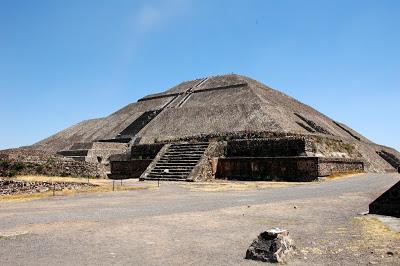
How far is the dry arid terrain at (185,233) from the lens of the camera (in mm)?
5695

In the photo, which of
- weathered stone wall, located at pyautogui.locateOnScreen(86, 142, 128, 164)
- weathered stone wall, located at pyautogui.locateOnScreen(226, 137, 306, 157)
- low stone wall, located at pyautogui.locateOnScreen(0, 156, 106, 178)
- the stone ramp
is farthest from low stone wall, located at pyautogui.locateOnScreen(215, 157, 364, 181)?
weathered stone wall, located at pyautogui.locateOnScreen(86, 142, 128, 164)

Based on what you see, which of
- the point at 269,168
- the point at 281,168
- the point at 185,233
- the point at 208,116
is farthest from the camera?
the point at 208,116

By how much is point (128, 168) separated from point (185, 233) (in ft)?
72.2

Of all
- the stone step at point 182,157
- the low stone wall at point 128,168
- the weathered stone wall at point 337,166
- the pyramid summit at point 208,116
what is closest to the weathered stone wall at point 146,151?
the low stone wall at point 128,168

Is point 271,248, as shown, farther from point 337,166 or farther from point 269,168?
point 337,166

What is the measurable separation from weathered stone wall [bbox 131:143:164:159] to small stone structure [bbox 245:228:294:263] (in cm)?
2333

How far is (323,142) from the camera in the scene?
25.8 meters

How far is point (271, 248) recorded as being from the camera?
559 centimetres

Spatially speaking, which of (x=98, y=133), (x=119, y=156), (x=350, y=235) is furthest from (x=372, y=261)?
(x=98, y=133)

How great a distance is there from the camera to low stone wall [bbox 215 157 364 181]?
857 inches

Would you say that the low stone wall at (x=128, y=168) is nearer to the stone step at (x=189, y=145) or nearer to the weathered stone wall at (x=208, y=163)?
the stone step at (x=189, y=145)

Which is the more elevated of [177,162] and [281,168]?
[177,162]

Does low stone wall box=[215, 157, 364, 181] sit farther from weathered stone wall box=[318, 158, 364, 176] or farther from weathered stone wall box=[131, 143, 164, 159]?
weathered stone wall box=[131, 143, 164, 159]

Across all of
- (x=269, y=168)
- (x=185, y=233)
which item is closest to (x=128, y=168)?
(x=269, y=168)
